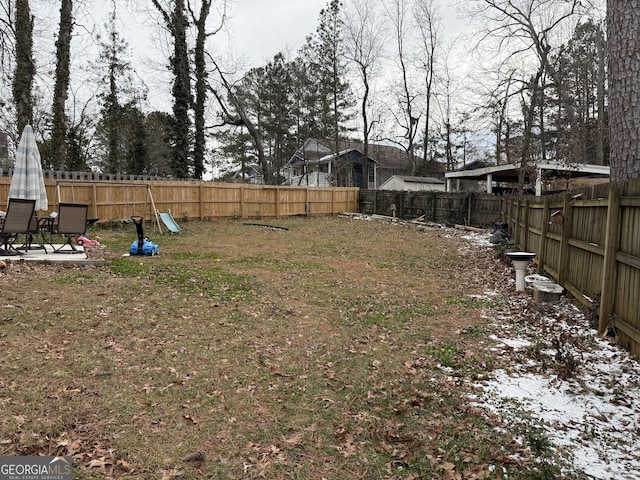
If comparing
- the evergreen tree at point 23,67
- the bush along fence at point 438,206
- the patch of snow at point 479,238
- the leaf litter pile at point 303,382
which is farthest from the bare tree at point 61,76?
the bush along fence at point 438,206

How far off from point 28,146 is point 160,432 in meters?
7.68

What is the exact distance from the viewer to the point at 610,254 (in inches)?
150

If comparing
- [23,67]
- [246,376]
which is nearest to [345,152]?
[23,67]

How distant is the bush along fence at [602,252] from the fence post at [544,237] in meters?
0.02

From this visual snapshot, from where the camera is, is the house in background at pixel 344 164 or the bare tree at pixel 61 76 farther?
the house in background at pixel 344 164

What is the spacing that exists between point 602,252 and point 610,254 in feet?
1.21

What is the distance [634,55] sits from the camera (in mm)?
4430

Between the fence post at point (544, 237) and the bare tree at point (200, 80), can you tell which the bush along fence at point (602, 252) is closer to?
the fence post at point (544, 237)

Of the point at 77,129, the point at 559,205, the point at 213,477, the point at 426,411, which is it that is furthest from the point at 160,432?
the point at 77,129

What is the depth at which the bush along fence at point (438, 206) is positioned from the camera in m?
18.4

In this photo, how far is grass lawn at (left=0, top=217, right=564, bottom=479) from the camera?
2281mm

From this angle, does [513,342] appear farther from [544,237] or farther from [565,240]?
[544,237]

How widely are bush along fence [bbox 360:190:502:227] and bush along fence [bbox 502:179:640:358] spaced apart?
1221cm

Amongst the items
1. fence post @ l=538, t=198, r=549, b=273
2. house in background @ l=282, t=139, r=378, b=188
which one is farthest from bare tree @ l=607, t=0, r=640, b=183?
house in background @ l=282, t=139, r=378, b=188
